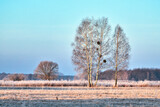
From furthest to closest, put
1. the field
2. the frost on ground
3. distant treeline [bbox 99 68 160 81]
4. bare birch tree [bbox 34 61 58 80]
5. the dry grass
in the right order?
distant treeline [bbox 99 68 160 81]
bare birch tree [bbox 34 61 58 80]
the dry grass
the field
the frost on ground

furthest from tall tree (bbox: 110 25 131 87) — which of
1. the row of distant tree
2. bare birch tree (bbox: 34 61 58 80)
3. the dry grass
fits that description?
bare birch tree (bbox: 34 61 58 80)

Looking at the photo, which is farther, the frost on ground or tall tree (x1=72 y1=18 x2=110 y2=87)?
tall tree (x1=72 y1=18 x2=110 y2=87)

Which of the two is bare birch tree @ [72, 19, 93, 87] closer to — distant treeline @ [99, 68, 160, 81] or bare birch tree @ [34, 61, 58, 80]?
bare birch tree @ [34, 61, 58, 80]

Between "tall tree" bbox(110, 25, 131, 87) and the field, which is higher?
"tall tree" bbox(110, 25, 131, 87)

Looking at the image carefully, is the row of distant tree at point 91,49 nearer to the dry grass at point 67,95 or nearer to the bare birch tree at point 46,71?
the dry grass at point 67,95

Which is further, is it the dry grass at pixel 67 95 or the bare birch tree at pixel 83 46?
the bare birch tree at pixel 83 46

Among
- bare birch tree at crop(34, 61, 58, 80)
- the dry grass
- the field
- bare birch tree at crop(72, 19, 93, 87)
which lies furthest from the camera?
bare birch tree at crop(34, 61, 58, 80)

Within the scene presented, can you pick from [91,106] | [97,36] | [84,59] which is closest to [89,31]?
[97,36]

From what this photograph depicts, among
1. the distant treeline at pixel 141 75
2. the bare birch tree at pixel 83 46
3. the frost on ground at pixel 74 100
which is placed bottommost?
the frost on ground at pixel 74 100

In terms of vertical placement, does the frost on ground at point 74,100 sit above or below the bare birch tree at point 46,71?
below

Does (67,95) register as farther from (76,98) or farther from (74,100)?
(74,100)

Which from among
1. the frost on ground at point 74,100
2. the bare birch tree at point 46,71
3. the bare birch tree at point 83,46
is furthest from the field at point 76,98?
the bare birch tree at point 46,71

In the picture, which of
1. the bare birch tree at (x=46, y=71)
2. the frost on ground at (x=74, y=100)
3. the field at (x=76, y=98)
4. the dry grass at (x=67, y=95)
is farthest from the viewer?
the bare birch tree at (x=46, y=71)

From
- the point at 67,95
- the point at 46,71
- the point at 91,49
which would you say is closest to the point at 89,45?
the point at 91,49
